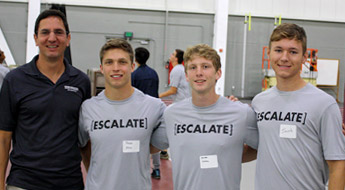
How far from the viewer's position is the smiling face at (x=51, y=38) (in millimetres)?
1943

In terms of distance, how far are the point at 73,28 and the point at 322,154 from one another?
12057mm

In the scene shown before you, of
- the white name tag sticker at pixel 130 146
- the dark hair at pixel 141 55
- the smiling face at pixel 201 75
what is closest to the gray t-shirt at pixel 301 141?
the smiling face at pixel 201 75

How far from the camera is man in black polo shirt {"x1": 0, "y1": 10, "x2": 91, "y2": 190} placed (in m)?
1.86

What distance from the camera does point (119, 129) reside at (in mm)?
1975

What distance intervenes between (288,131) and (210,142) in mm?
447

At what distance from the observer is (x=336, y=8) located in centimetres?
1409

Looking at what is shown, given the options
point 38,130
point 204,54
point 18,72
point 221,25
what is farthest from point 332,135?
point 221,25

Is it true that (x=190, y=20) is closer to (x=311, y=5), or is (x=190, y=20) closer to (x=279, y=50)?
(x=311, y=5)

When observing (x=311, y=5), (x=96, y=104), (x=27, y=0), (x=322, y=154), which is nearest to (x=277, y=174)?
(x=322, y=154)

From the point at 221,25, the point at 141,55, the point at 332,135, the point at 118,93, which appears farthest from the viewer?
the point at 221,25

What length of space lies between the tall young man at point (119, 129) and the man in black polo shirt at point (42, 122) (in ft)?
0.37

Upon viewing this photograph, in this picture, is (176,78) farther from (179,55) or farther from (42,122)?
(42,122)

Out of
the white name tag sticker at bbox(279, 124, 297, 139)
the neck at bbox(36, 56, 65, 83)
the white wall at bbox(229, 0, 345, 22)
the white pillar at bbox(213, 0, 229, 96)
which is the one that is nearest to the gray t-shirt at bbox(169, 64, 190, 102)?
the neck at bbox(36, 56, 65, 83)

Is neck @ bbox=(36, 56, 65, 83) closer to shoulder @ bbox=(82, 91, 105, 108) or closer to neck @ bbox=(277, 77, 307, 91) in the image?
shoulder @ bbox=(82, 91, 105, 108)
